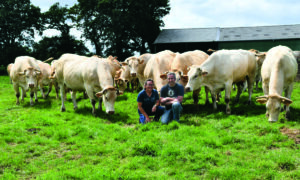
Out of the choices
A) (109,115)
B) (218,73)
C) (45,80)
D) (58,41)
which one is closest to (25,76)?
(45,80)

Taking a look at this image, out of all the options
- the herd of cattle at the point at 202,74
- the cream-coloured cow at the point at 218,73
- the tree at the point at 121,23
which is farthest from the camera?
the tree at the point at 121,23

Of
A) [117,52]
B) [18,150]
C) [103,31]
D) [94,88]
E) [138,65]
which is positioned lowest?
[18,150]

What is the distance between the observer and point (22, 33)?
4425 cm

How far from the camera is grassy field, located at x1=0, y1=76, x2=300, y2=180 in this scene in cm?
454

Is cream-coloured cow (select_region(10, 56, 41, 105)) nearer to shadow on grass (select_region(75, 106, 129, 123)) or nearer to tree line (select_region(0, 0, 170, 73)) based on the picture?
shadow on grass (select_region(75, 106, 129, 123))

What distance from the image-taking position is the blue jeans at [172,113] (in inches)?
288

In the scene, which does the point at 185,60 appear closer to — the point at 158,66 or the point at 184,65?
the point at 184,65

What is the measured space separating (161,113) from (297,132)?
3653 millimetres

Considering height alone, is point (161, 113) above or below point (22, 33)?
below

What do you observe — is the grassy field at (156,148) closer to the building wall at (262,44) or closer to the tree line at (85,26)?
the building wall at (262,44)

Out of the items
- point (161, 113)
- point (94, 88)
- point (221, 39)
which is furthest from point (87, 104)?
point (221, 39)

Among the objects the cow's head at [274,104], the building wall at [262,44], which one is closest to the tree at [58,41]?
the building wall at [262,44]

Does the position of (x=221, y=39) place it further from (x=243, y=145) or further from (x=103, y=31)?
(x=243, y=145)

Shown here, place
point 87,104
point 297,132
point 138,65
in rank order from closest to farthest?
point 297,132
point 87,104
point 138,65
